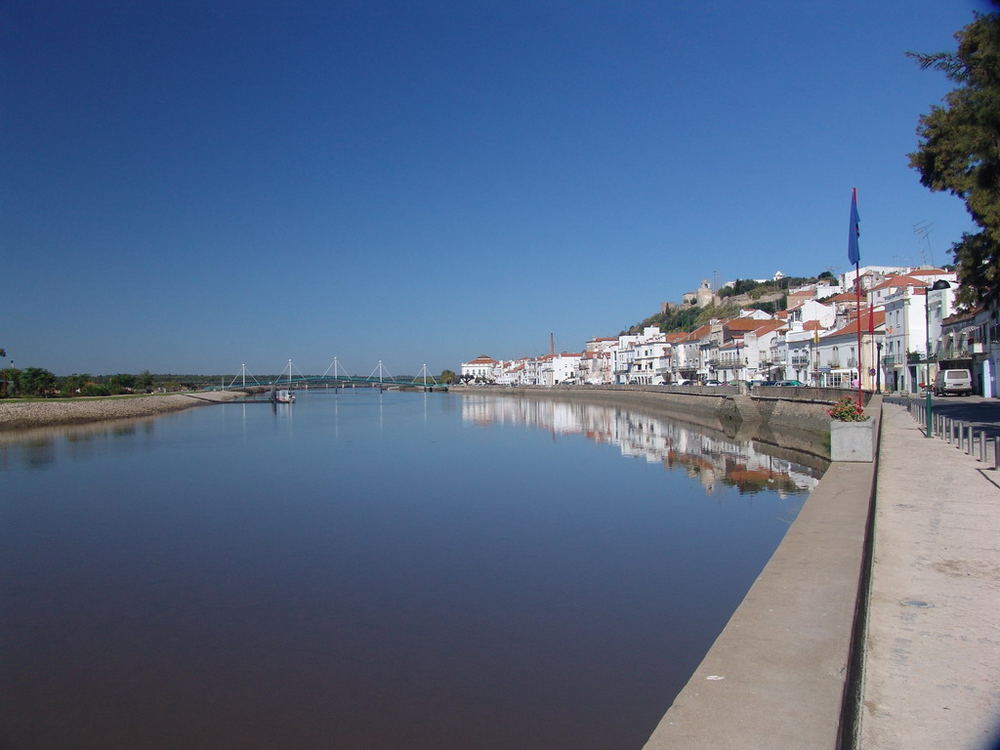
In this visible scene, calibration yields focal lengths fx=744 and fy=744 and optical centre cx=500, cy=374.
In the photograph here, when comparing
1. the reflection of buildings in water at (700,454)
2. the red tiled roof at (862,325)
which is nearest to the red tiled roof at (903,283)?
the red tiled roof at (862,325)

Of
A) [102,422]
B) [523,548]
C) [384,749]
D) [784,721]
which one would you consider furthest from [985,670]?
[102,422]

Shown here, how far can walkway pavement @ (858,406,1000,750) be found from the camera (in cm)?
365

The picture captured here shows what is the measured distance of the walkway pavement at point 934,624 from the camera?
3.65 meters

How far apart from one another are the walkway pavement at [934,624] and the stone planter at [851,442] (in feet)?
8.88

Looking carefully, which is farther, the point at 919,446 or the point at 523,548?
the point at 919,446

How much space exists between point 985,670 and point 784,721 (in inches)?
58.6

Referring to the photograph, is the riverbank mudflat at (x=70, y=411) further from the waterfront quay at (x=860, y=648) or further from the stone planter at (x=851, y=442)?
the waterfront quay at (x=860, y=648)

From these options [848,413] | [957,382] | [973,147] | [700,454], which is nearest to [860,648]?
[848,413]

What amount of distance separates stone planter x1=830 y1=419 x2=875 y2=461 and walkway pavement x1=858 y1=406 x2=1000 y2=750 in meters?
2.71

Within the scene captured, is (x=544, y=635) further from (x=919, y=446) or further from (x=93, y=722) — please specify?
(x=919, y=446)

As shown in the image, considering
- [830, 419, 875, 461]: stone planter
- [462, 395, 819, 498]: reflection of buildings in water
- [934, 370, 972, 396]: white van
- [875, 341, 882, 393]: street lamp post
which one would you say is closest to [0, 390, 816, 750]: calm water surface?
[462, 395, 819, 498]: reflection of buildings in water

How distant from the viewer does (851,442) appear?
1302 centimetres

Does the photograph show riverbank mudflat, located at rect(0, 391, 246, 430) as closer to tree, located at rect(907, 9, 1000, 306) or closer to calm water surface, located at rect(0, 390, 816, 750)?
calm water surface, located at rect(0, 390, 816, 750)

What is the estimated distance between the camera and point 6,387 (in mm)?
70312
